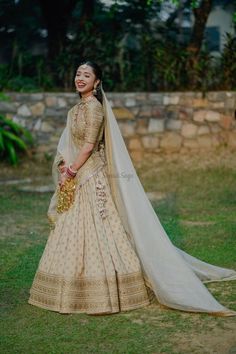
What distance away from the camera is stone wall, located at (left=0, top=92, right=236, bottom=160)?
476 inches

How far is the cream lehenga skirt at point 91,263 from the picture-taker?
5066 mm

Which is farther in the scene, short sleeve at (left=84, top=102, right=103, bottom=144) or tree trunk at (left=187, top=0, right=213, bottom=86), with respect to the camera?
tree trunk at (left=187, top=0, right=213, bottom=86)

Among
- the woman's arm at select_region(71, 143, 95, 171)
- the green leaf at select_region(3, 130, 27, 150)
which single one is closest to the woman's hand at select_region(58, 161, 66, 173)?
the woman's arm at select_region(71, 143, 95, 171)

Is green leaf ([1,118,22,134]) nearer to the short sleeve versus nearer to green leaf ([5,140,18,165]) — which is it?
green leaf ([5,140,18,165])

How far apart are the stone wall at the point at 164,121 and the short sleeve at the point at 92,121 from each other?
6869 millimetres

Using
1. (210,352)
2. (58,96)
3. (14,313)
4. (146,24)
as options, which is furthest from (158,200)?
(146,24)

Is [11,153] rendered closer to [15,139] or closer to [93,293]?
[15,139]

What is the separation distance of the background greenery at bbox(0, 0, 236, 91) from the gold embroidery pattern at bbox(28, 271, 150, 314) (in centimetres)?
687

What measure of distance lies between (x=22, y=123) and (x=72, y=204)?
7186 mm

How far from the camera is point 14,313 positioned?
516 cm

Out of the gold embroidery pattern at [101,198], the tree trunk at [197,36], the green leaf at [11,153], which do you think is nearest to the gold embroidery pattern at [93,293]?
the gold embroidery pattern at [101,198]

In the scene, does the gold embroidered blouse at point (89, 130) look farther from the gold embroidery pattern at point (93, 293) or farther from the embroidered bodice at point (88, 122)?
the gold embroidery pattern at point (93, 293)

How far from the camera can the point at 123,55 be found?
43.2 feet

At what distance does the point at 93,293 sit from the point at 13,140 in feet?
23.6
